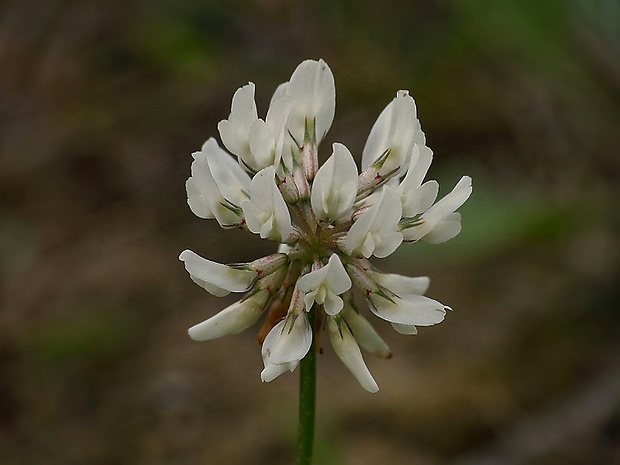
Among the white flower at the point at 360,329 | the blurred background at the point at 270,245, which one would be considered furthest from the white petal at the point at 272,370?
the blurred background at the point at 270,245

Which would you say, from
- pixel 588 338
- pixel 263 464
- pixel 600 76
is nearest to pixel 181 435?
pixel 263 464

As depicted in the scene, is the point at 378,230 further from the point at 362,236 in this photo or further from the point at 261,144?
the point at 261,144

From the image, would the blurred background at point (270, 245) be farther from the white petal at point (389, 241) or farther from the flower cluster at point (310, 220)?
the white petal at point (389, 241)

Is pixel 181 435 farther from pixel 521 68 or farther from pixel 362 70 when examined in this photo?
pixel 521 68

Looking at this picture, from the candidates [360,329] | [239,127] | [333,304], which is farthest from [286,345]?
[239,127]

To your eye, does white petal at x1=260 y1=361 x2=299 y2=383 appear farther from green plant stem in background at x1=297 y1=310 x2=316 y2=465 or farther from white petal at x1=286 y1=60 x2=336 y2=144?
white petal at x1=286 y1=60 x2=336 y2=144
